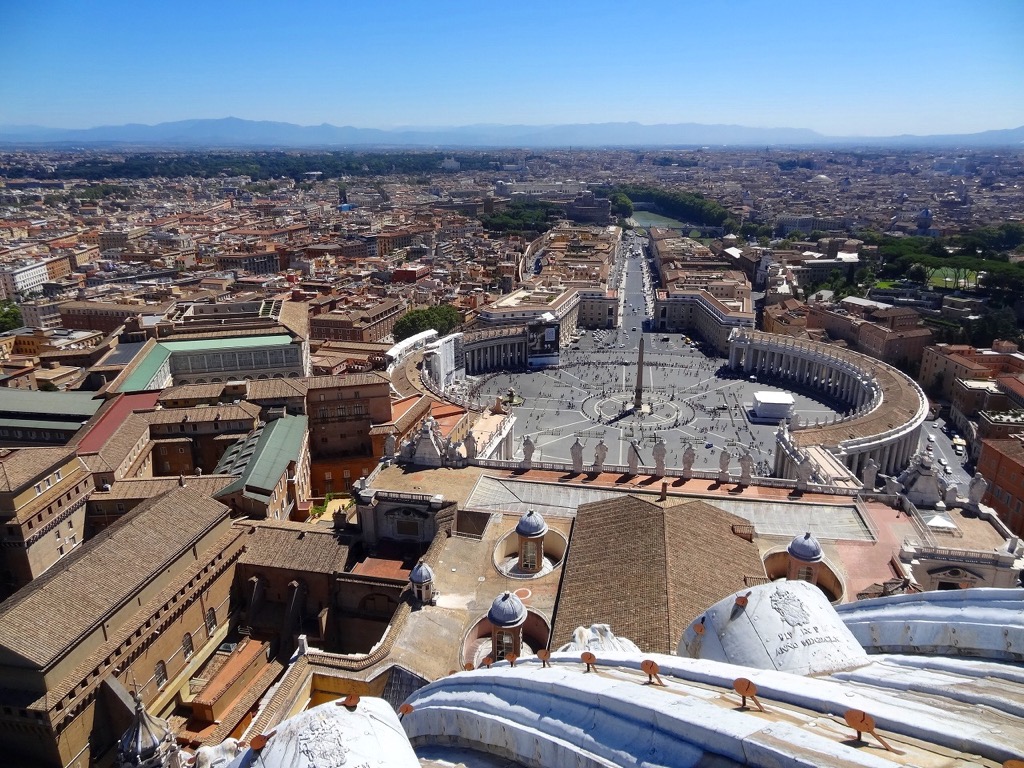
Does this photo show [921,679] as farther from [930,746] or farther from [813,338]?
[813,338]

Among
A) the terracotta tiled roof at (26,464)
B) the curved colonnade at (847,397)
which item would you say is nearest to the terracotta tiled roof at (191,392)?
the terracotta tiled roof at (26,464)

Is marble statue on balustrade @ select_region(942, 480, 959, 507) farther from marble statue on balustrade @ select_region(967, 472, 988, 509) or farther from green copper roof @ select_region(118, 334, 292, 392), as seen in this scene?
green copper roof @ select_region(118, 334, 292, 392)

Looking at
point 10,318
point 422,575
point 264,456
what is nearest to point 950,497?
point 422,575

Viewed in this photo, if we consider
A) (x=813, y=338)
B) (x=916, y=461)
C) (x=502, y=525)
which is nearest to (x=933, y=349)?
(x=813, y=338)

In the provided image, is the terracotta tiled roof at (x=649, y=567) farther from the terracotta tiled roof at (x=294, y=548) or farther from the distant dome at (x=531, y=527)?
the terracotta tiled roof at (x=294, y=548)

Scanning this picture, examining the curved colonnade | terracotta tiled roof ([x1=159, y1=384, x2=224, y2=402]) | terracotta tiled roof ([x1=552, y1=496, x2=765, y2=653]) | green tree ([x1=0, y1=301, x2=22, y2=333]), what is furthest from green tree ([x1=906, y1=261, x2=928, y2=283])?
green tree ([x1=0, y1=301, x2=22, y2=333])

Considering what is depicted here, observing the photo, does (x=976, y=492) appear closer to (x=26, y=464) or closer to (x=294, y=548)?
(x=294, y=548)
